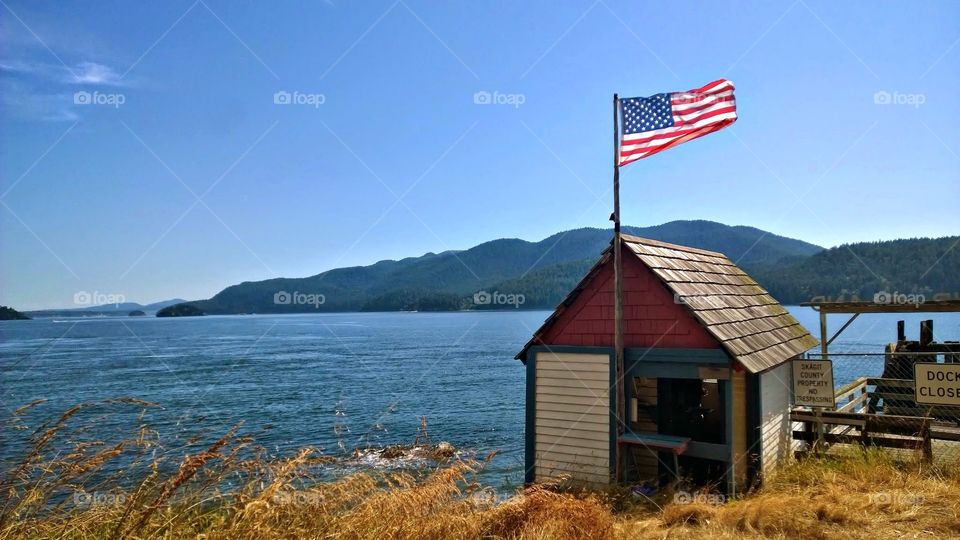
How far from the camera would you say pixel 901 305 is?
14320 mm

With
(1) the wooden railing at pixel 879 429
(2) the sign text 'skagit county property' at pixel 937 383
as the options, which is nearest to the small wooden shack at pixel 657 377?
(1) the wooden railing at pixel 879 429

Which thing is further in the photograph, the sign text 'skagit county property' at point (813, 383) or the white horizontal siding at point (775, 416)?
the sign text 'skagit county property' at point (813, 383)

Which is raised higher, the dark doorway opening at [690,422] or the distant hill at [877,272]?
the distant hill at [877,272]

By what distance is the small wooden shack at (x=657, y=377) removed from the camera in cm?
1075

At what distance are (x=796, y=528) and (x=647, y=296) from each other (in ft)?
15.0

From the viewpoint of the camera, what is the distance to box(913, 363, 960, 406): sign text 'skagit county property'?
10445 mm

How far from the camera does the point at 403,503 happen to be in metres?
5.83

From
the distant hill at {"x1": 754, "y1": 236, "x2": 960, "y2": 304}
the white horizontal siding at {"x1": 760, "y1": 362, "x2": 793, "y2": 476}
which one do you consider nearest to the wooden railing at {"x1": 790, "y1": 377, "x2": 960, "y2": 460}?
the white horizontal siding at {"x1": 760, "y1": 362, "x2": 793, "y2": 476}

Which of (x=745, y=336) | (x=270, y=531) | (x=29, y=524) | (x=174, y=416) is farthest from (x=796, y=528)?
(x=174, y=416)

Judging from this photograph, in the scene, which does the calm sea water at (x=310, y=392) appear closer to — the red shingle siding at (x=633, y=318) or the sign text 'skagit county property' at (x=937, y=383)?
the red shingle siding at (x=633, y=318)

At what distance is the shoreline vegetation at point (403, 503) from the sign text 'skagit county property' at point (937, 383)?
1.15 meters

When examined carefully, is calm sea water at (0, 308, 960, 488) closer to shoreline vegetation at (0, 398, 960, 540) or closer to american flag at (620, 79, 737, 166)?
shoreline vegetation at (0, 398, 960, 540)

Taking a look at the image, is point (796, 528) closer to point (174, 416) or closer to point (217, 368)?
point (174, 416)

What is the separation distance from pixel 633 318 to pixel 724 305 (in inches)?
86.7
